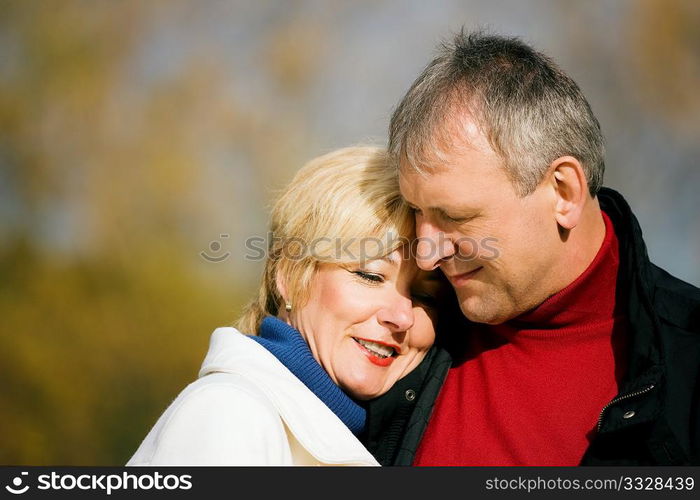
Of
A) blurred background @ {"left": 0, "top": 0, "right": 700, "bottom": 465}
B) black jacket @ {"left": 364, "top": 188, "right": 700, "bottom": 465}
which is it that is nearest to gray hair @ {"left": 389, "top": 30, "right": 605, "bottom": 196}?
black jacket @ {"left": 364, "top": 188, "right": 700, "bottom": 465}

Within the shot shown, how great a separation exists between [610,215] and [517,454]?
62 cm

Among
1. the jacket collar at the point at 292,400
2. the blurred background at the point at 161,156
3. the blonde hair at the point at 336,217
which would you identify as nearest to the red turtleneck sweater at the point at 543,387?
the jacket collar at the point at 292,400

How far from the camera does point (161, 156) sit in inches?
209

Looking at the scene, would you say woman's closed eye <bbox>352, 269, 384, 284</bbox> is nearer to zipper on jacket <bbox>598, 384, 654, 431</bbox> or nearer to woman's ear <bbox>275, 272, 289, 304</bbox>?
woman's ear <bbox>275, 272, 289, 304</bbox>

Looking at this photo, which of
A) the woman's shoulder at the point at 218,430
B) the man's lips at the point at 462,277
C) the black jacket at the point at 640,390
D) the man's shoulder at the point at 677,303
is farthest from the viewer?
the man's lips at the point at 462,277

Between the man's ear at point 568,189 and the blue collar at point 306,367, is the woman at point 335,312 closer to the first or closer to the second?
the blue collar at point 306,367

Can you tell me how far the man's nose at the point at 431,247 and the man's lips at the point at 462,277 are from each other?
6 centimetres

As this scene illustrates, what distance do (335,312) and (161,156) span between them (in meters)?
3.57

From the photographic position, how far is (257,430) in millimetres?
1632

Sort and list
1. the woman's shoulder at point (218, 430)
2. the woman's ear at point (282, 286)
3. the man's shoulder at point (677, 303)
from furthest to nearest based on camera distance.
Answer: the woman's ear at point (282, 286), the man's shoulder at point (677, 303), the woman's shoulder at point (218, 430)

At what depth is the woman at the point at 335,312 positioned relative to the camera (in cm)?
177

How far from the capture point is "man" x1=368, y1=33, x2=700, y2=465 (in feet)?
6.06

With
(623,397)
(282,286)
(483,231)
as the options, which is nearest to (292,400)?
(282,286)

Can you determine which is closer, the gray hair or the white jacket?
the white jacket
